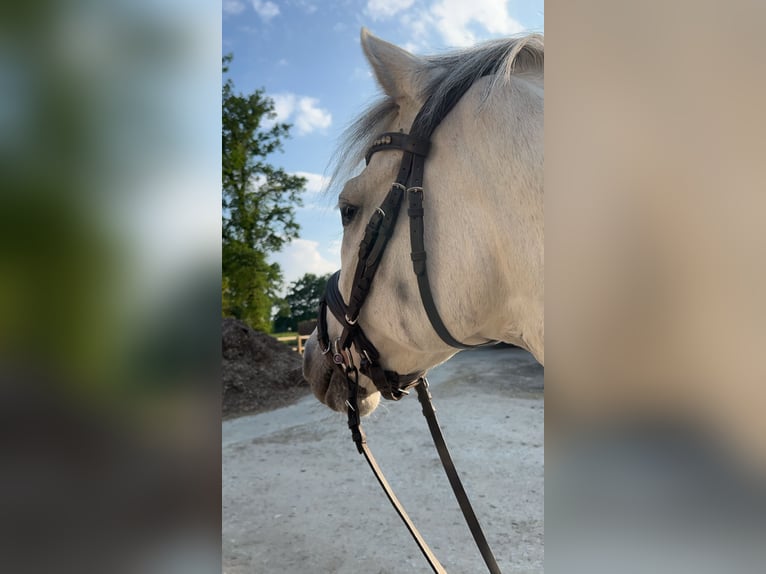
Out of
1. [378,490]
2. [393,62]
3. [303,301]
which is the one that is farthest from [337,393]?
[303,301]

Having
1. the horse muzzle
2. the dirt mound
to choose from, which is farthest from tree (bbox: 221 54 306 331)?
the horse muzzle

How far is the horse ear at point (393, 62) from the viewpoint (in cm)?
102

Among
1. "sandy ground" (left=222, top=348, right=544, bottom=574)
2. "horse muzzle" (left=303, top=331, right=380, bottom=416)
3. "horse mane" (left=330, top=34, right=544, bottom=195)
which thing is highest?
"horse mane" (left=330, top=34, right=544, bottom=195)

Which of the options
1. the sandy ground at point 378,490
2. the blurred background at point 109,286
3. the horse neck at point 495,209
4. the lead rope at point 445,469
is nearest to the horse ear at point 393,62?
the horse neck at point 495,209

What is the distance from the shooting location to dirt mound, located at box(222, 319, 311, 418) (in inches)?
289

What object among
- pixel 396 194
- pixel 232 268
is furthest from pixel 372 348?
pixel 232 268

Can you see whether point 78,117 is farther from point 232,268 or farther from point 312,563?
point 232,268

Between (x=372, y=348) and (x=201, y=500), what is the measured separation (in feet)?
2.63

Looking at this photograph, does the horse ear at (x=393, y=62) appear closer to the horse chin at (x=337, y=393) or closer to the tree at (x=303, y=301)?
the horse chin at (x=337, y=393)

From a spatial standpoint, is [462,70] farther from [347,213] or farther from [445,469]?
[445,469]

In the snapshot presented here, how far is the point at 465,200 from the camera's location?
0.87 meters

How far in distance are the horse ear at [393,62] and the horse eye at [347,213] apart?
0.96 feet

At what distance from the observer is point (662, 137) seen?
30 cm

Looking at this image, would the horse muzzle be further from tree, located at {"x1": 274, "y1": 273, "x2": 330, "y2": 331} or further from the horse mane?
tree, located at {"x1": 274, "y1": 273, "x2": 330, "y2": 331}
